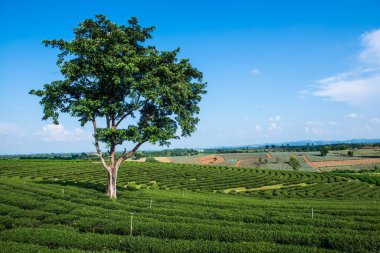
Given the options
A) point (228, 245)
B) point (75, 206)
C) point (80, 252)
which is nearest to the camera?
point (80, 252)

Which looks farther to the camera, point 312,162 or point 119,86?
point 312,162

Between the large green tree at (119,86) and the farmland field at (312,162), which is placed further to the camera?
the farmland field at (312,162)

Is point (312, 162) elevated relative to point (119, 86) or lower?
lower

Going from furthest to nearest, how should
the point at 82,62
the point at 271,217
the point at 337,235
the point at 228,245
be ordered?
the point at 82,62 < the point at 271,217 < the point at 337,235 < the point at 228,245

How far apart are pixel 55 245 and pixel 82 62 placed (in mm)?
17515

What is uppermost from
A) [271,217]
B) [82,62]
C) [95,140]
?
[82,62]

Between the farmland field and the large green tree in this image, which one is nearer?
the large green tree

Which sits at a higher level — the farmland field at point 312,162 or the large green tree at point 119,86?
the large green tree at point 119,86

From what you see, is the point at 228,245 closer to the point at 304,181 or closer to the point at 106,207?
the point at 106,207

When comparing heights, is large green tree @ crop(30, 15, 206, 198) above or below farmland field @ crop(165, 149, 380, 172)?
above

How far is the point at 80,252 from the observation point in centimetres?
1128


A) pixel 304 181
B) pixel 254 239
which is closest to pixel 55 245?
pixel 254 239

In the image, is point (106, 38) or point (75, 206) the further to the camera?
point (106, 38)

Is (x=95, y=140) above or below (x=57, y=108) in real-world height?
below
